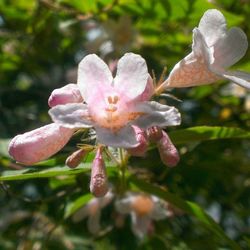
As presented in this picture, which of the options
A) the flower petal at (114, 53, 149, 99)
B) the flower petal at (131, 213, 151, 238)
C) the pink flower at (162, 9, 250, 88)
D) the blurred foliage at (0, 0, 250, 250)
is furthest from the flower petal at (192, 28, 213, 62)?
the flower petal at (131, 213, 151, 238)

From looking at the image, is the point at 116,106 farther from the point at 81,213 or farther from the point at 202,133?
the point at 81,213

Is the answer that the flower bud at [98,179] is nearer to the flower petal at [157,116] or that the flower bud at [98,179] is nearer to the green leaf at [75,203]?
the flower petal at [157,116]

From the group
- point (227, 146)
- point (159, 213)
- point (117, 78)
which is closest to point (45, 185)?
point (159, 213)

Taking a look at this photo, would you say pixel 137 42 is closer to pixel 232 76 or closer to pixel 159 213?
pixel 159 213

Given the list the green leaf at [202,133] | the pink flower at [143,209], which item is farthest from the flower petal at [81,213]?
the green leaf at [202,133]

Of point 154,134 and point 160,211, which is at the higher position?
point 154,134

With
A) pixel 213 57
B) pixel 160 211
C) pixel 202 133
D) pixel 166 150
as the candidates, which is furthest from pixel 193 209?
pixel 160 211

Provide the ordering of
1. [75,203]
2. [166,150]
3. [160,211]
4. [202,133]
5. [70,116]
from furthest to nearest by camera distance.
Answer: [160,211] → [75,203] → [202,133] → [166,150] → [70,116]

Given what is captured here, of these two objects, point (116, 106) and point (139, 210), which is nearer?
point (116, 106)

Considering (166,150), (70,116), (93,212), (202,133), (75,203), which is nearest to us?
(70,116)
